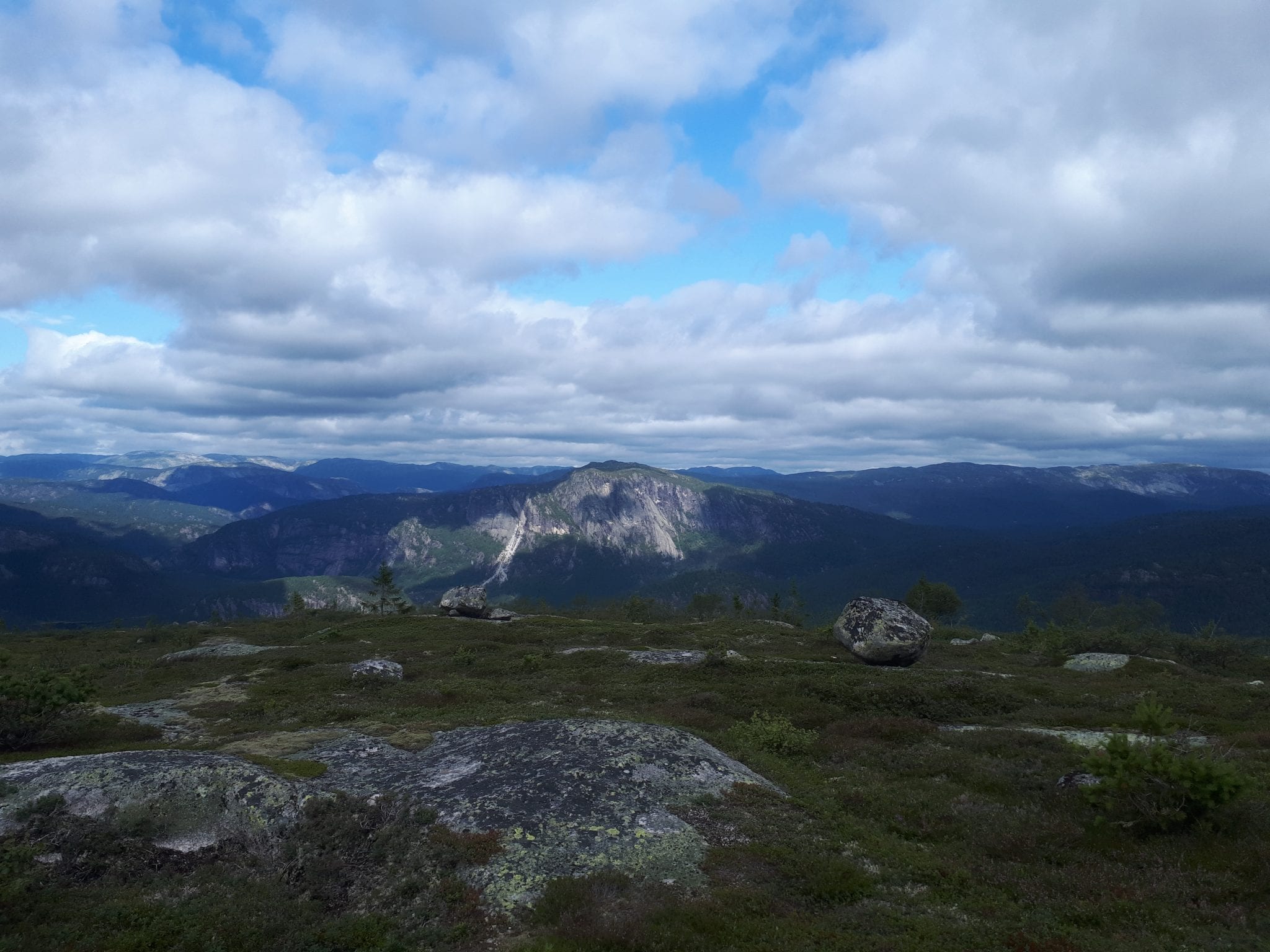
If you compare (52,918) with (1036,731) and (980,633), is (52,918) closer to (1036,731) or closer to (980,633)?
(1036,731)

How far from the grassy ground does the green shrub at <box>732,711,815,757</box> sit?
0.18 metres

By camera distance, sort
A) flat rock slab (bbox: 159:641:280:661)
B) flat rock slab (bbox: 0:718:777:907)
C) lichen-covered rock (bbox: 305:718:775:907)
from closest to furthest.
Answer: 1. lichen-covered rock (bbox: 305:718:775:907)
2. flat rock slab (bbox: 0:718:777:907)
3. flat rock slab (bbox: 159:641:280:661)

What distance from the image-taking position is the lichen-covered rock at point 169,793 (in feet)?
54.8

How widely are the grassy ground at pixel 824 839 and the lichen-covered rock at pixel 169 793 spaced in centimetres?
125

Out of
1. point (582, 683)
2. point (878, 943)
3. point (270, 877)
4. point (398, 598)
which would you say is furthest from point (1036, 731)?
point (398, 598)

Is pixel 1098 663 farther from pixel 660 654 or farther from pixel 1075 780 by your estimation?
pixel 1075 780

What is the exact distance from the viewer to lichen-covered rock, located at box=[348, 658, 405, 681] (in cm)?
4594

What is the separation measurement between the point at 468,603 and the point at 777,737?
283 feet

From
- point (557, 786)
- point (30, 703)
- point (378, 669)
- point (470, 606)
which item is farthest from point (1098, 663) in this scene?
point (470, 606)

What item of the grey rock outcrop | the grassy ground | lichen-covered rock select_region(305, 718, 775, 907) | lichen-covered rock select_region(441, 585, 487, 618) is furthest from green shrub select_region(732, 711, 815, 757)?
lichen-covered rock select_region(441, 585, 487, 618)

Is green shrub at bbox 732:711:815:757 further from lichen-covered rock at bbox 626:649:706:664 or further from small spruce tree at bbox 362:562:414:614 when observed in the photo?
small spruce tree at bbox 362:562:414:614

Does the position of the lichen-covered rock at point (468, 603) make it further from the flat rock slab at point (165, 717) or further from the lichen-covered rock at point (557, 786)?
the lichen-covered rock at point (557, 786)

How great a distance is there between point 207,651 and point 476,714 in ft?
159

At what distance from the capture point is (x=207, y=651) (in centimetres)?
6444
